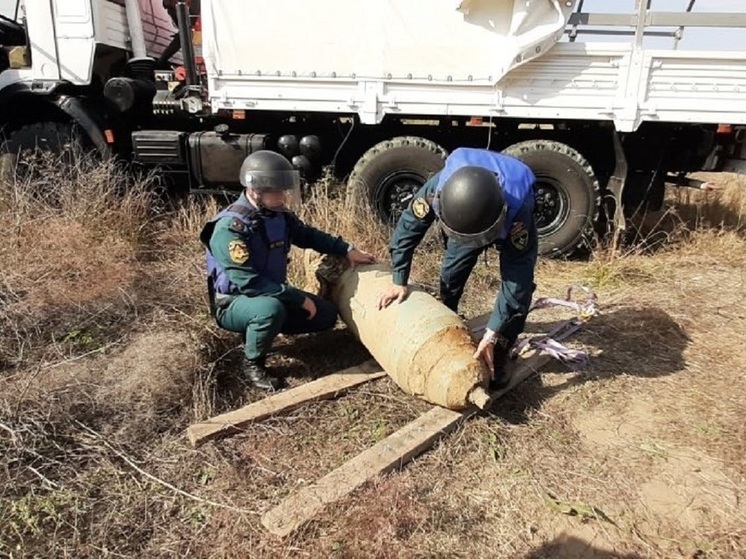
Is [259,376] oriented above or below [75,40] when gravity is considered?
below

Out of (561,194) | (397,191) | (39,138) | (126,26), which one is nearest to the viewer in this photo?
(561,194)

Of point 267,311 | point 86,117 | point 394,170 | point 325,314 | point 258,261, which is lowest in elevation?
point 325,314

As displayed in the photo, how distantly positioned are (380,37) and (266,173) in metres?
2.45

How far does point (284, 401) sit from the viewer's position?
9.89 feet

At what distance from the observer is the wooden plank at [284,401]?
274 cm

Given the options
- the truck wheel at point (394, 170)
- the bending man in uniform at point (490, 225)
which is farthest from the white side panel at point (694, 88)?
the bending man in uniform at point (490, 225)

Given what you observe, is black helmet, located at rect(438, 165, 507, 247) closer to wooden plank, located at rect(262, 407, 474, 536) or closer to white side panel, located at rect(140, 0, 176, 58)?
wooden plank, located at rect(262, 407, 474, 536)

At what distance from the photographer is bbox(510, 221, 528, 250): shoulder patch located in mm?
2764

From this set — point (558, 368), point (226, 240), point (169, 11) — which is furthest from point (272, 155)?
point (169, 11)

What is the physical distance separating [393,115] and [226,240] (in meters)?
2.81

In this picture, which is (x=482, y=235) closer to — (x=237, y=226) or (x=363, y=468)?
(x=363, y=468)

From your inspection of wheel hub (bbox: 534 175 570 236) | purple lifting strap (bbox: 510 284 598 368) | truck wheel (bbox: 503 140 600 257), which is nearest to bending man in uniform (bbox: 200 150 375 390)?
purple lifting strap (bbox: 510 284 598 368)

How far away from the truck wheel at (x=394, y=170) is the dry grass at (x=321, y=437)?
3.97 feet

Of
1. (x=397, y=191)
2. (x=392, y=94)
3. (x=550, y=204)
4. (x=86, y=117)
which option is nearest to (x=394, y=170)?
(x=397, y=191)
